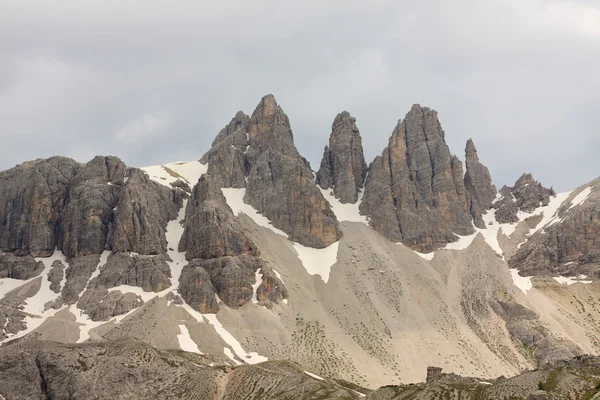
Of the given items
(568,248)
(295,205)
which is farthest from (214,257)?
(568,248)

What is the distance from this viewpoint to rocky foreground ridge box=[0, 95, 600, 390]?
134250 mm

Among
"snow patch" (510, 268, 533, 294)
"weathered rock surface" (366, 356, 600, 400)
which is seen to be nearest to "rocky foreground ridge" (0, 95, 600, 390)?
"snow patch" (510, 268, 533, 294)

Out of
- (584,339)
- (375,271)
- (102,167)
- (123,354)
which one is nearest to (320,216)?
(375,271)

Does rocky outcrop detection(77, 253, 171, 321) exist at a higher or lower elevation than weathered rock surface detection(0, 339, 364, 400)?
higher

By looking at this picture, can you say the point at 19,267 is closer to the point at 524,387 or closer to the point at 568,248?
the point at 524,387

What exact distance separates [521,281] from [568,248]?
20413mm

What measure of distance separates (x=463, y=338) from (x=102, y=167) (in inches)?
4816

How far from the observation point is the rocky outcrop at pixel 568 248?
170 metres

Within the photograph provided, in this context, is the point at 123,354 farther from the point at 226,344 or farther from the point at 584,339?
the point at 584,339

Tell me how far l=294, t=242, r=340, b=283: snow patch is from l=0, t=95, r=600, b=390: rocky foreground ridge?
2.09 feet

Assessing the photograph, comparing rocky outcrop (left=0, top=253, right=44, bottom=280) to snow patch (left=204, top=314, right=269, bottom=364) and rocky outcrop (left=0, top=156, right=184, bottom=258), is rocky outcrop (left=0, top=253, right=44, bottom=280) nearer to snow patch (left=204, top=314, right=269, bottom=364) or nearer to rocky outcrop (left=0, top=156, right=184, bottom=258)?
rocky outcrop (left=0, top=156, right=184, bottom=258)

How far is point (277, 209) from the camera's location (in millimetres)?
190875

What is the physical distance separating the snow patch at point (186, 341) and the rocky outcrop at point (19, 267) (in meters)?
54.7

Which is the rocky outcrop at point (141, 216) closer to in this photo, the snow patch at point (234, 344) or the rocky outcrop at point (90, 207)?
the rocky outcrop at point (90, 207)
